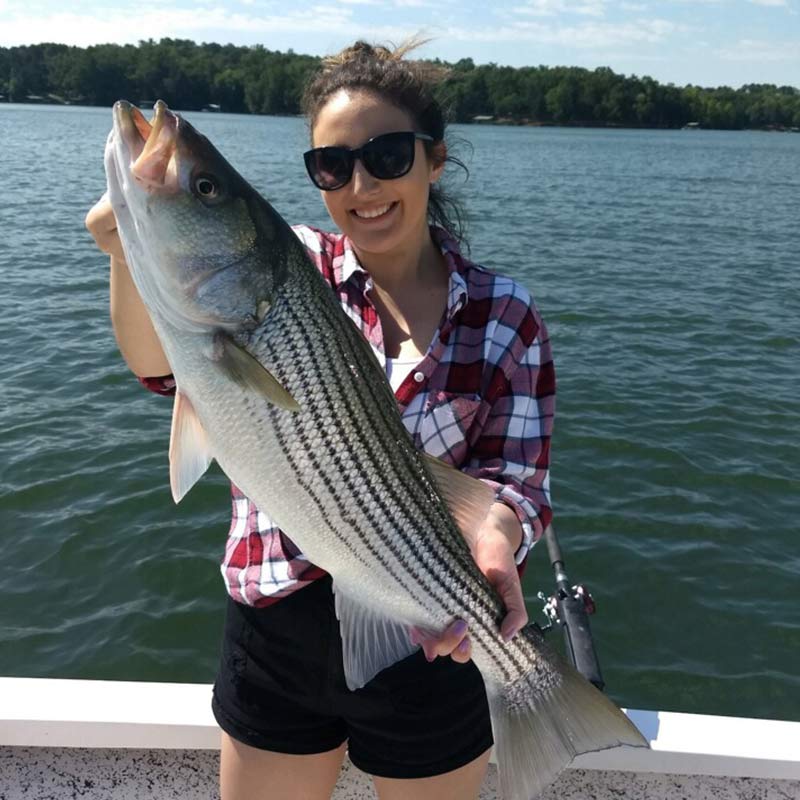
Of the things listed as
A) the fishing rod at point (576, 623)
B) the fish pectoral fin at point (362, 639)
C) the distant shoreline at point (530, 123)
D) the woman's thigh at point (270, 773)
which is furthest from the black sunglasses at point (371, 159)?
the distant shoreline at point (530, 123)

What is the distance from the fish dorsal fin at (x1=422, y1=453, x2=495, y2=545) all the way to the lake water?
261cm

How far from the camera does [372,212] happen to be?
274 centimetres

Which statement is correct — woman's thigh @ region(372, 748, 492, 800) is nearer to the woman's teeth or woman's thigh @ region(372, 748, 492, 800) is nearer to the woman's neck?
the woman's neck

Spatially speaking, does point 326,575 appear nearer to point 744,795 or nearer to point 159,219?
point 159,219

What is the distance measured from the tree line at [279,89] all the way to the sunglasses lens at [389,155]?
81444mm

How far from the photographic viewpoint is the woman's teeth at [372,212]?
8.98ft

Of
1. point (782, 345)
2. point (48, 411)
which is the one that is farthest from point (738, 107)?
point (48, 411)

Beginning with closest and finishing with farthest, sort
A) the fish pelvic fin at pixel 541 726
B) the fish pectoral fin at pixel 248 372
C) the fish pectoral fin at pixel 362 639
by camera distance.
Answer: the fish pectoral fin at pixel 248 372 → the fish pectoral fin at pixel 362 639 → the fish pelvic fin at pixel 541 726

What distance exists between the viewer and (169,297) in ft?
7.20

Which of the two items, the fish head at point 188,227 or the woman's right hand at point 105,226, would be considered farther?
the woman's right hand at point 105,226

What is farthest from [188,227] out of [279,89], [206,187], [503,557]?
[279,89]

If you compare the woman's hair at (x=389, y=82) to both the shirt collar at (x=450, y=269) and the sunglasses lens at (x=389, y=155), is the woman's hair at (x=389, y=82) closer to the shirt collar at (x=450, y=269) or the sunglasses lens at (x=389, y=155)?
the sunglasses lens at (x=389, y=155)

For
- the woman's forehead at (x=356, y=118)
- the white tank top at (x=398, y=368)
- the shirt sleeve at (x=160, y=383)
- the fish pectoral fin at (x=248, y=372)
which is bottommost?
the shirt sleeve at (x=160, y=383)

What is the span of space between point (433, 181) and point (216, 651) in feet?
14.2
